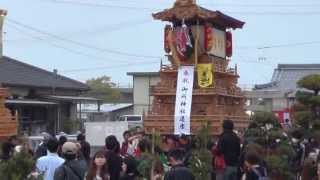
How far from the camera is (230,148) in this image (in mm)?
12789

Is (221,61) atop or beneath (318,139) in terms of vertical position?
atop

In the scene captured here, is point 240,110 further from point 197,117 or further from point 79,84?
point 79,84

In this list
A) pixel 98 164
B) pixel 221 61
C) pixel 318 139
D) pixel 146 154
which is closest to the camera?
pixel 98 164

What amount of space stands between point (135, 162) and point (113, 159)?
0.61m

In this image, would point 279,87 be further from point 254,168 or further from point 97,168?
point 97,168

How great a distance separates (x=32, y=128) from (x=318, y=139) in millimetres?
23705

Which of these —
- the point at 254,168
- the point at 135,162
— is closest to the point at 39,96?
the point at 135,162

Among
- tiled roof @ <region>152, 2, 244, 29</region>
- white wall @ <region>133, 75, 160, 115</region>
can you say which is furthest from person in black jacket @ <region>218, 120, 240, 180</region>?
white wall @ <region>133, 75, 160, 115</region>

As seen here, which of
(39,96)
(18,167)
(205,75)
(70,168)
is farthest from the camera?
(39,96)

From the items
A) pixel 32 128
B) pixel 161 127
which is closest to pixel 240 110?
pixel 161 127

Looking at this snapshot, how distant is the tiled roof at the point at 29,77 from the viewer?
3768 cm

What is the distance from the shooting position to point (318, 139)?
48.6 feet

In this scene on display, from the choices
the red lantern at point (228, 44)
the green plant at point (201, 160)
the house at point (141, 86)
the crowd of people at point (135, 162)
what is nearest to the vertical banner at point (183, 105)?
the red lantern at point (228, 44)

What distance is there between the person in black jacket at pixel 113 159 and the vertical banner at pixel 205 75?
12705 mm
